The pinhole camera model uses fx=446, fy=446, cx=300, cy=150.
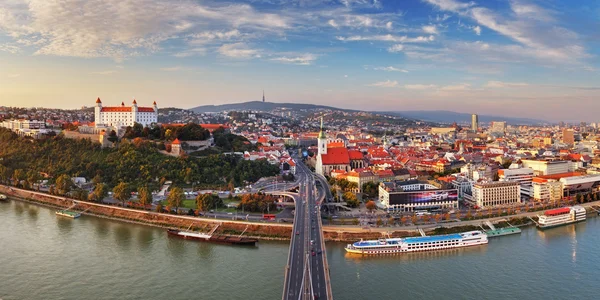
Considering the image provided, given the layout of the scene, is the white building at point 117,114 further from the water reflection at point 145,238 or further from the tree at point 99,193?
the water reflection at point 145,238

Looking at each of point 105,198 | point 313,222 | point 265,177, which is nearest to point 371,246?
point 313,222

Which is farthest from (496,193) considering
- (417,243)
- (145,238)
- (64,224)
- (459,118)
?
(459,118)

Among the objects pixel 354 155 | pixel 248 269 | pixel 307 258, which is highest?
pixel 354 155

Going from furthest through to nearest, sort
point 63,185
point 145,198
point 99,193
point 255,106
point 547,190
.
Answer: point 255,106, point 547,190, point 63,185, point 99,193, point 145,198

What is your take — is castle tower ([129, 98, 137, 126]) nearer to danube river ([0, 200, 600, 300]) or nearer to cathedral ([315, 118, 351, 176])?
cathedral ([315, 118, 351, 176])

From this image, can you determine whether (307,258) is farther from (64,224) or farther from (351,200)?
(64,224)

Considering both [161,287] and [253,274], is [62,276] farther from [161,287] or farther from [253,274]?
[253,274]

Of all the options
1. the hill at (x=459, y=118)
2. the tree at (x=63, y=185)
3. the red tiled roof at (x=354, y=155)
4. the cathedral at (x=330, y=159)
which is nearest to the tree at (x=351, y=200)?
the cathedral at (x=330, y=159)
